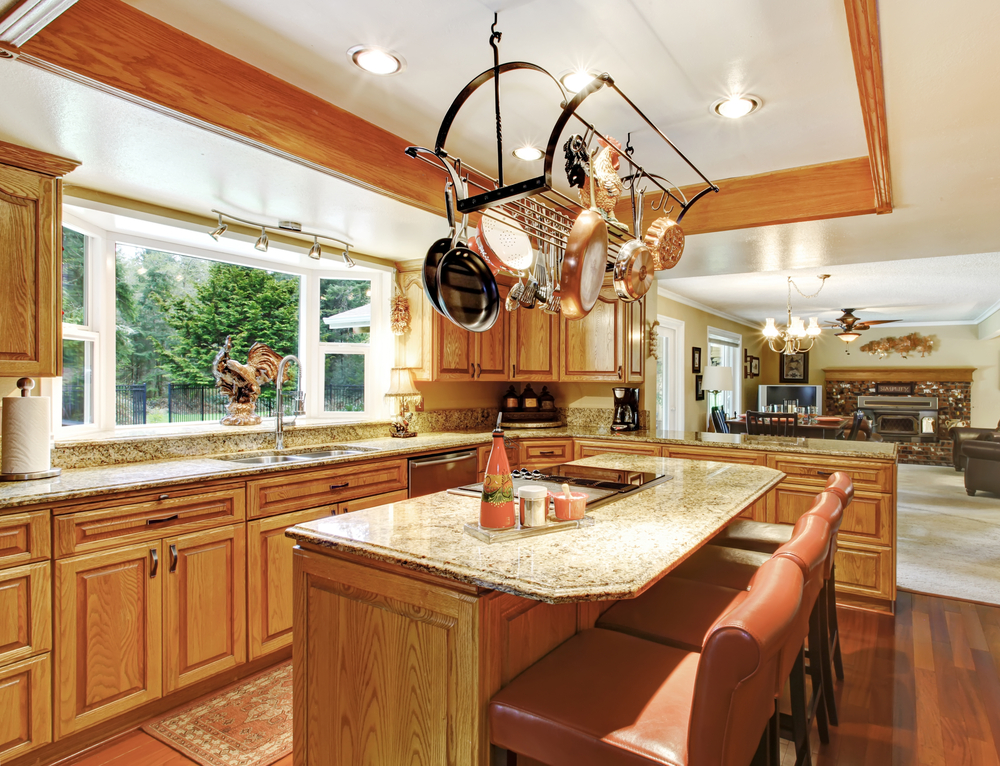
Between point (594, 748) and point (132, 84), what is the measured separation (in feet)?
7.04

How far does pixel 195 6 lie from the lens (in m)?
1.71

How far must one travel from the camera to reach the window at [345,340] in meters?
4.01

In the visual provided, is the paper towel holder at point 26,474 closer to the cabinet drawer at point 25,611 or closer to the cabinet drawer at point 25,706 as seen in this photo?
the cabinet drawer at point 25,611

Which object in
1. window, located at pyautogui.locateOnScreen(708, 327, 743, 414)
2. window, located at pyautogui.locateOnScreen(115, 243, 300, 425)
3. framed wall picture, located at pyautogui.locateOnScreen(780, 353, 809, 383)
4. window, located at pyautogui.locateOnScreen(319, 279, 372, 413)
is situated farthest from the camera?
framed wall picture, located at pyautogui.locateOnScreen(780, 353, 809, 383)

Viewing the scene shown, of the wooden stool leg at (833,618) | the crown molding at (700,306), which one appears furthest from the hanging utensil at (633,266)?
the crown molding at (700,306)

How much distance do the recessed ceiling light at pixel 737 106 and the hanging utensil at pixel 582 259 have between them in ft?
2.89

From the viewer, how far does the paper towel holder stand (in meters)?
2.15

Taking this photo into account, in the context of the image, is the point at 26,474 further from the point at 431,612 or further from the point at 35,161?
the point at 431,612

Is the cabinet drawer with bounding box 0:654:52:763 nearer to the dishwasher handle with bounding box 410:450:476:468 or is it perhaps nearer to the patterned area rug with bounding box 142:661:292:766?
the patterned area rug with bounding box 142:661:292:766

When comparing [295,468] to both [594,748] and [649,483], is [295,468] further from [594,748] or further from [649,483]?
[594,748]

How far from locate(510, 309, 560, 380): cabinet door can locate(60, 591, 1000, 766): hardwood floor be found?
251cm

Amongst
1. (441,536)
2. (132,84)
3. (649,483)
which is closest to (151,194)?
(132,84)

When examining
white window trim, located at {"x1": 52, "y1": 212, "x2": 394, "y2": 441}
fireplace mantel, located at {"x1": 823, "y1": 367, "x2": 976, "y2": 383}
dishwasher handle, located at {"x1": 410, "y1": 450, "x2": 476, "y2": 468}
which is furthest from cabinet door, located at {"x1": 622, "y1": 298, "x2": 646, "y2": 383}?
fireplace mantel, located at {"x1": 823, "y1": 367, "x2": 976, "y2": 383}

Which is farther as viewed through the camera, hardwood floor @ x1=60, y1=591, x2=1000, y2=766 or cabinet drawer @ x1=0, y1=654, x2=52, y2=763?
hardwood floor @ x1=60, y1=591, x2=1000, y2=766
